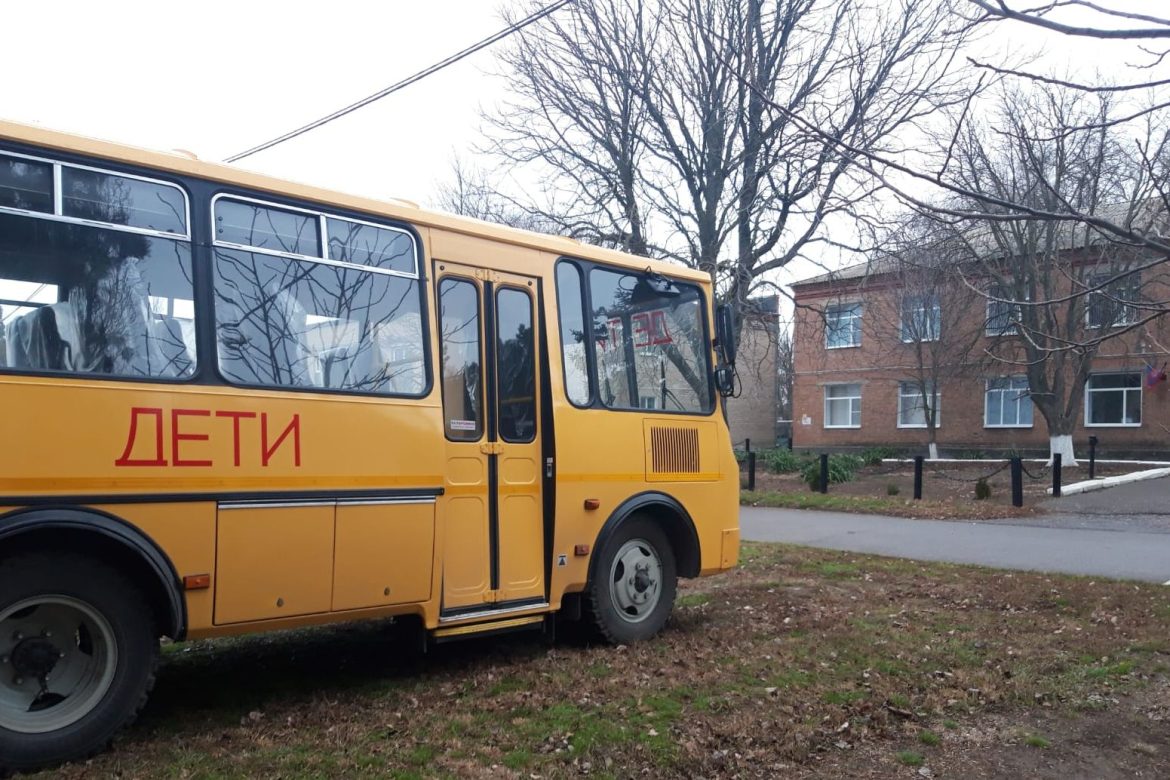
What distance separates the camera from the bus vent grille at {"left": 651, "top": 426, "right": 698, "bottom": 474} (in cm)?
744

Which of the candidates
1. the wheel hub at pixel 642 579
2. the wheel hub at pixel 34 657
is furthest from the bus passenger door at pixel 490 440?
the wheel hub at pixel 34 657

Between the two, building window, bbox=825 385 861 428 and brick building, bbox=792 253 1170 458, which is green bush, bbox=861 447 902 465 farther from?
building window, bbox=825 385 861 428

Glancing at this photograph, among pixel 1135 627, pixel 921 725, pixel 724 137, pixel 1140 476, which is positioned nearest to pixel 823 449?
pixel 1140 476

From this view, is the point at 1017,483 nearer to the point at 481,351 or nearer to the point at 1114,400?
the point at 481,351

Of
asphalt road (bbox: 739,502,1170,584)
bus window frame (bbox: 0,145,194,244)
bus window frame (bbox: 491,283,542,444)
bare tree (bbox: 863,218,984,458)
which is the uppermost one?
bare tree (bbox: 863,218,984,458)

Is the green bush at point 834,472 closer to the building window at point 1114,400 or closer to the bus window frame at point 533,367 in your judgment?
the building window at point 1114,400

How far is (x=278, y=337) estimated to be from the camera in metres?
5.20

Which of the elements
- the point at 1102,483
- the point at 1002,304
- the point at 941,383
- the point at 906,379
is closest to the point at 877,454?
the point at 941,383

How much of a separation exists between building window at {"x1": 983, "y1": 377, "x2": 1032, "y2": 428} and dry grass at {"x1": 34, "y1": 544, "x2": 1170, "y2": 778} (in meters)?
26.7

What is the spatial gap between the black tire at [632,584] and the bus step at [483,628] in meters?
0.53

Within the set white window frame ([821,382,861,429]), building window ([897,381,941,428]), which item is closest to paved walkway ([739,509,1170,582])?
building window ([897,381,941,428])

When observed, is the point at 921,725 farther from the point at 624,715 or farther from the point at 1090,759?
the point at 624,715

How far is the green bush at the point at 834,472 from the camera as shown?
69.3 ft

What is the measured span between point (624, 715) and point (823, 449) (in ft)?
114
